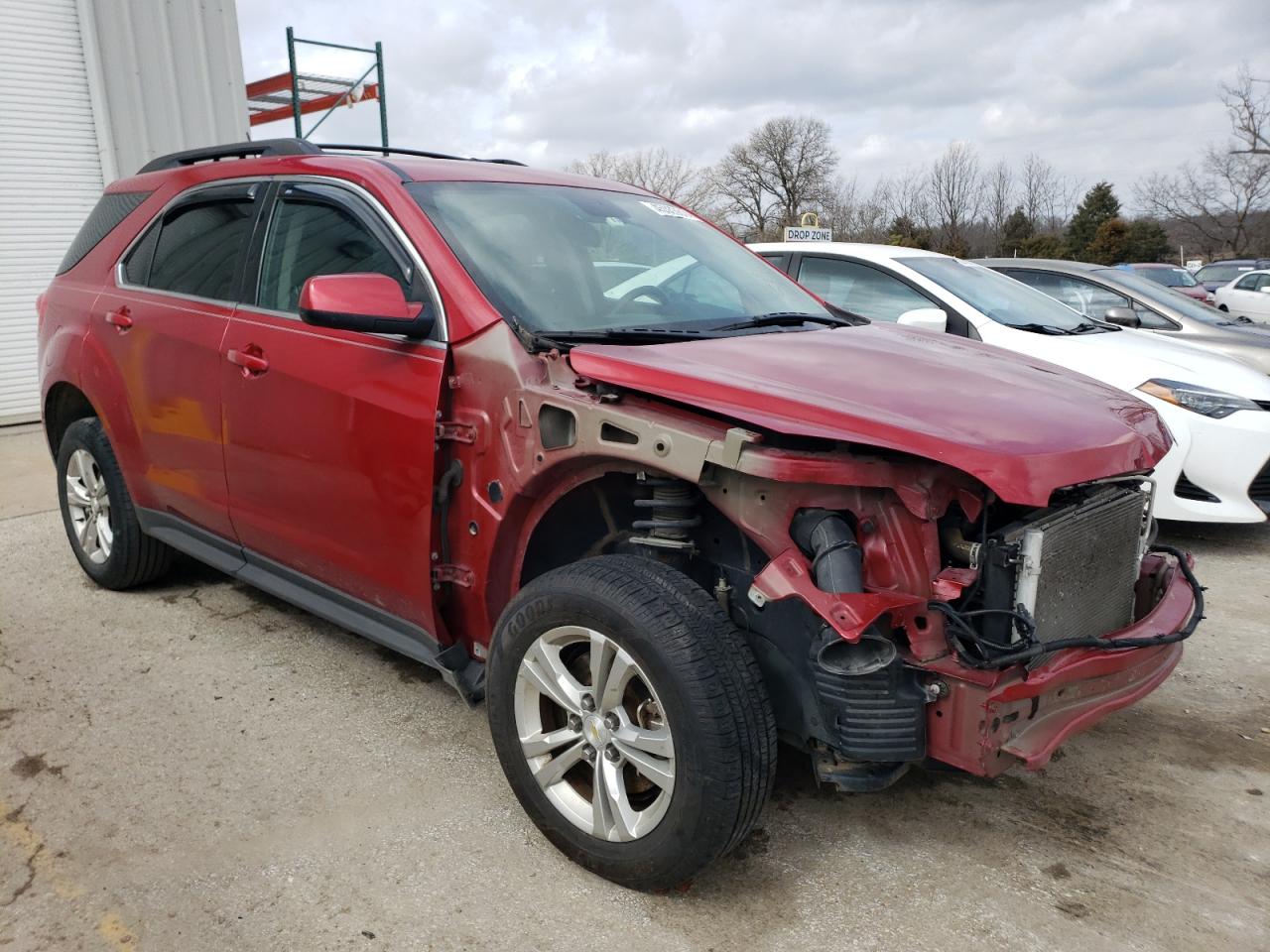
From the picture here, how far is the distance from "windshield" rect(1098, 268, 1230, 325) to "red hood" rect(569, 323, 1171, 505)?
5.53 meters

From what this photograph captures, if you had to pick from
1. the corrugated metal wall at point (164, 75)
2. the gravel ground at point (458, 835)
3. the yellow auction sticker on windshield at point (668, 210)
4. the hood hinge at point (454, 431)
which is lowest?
the gravel ground at point (458, 835)

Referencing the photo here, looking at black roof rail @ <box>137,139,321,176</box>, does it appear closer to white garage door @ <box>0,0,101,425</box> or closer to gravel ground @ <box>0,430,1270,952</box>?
gravel ground @ <box>0,430,1270,952</box>

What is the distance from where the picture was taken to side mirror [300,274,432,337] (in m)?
2.71

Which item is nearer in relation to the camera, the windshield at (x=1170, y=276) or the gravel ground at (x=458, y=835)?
the gravel ground at (x=458, y=835)

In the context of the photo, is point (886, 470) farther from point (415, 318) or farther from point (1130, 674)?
point (415, 318)

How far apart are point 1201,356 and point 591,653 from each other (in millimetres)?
4854

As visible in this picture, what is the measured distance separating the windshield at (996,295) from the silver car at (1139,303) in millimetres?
1289

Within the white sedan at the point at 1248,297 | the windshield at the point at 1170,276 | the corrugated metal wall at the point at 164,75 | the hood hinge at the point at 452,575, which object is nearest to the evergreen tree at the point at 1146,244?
the windshield at the point at 1170,276

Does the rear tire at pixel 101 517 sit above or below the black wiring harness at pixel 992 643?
below

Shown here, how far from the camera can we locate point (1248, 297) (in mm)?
19547

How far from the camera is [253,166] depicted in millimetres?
3607

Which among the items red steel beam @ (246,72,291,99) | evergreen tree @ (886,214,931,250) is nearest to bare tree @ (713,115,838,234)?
evergreen tree @ (886,214,931,250)

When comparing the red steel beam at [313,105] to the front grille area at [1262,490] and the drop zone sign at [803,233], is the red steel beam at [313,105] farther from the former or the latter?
the front grille area at [1262,490]

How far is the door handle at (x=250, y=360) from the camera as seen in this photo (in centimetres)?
327
